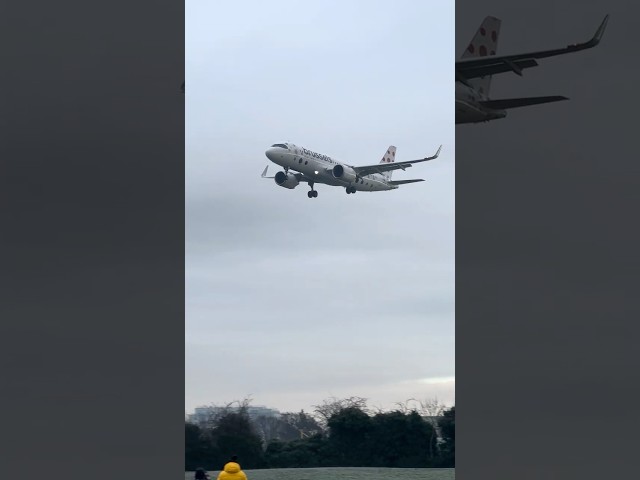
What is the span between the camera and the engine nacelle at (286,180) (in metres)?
22.2

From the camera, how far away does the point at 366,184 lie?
82.3 feet

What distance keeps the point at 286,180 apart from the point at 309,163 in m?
1.52

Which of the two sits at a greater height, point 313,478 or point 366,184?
point 366,184

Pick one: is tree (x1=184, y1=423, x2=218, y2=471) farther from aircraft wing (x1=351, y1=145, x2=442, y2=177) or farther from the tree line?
aircraft wing (x1=351, y1=145, x2=442, y2=177)

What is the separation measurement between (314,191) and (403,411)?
575cm

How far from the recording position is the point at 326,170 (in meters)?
24.0
